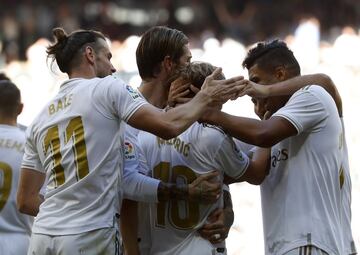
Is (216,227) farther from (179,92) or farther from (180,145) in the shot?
(179,92)

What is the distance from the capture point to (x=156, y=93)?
6.37 m

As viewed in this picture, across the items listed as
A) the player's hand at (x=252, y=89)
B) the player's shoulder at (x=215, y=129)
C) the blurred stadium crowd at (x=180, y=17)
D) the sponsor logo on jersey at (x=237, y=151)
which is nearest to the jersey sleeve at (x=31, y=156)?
the player's shoulder at (x=215, y=129)

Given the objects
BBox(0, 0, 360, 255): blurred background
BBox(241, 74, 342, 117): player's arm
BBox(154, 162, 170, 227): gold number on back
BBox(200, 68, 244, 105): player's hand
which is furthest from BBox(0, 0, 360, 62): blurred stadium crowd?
BBox(200, 68, 244, 105): player's hand

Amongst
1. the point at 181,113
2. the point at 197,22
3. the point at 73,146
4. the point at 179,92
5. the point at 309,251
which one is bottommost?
the point at 309,251

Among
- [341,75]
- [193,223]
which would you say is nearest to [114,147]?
[193,223]

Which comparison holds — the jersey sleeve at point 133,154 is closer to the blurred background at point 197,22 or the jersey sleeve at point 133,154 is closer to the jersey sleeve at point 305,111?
the jersey sleeve at point 305,111

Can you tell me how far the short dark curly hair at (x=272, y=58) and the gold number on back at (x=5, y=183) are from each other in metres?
2.10

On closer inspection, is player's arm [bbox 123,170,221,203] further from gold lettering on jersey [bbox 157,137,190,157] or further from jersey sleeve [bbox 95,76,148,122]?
jersey sleeve [bbox 95,76,148,122]

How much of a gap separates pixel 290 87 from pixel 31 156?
1510 millimetres

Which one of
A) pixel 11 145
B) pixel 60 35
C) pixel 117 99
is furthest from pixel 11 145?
pixel 117 99

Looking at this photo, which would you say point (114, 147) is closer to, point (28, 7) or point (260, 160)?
point (260, 160)

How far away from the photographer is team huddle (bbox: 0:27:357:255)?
5.70 metres

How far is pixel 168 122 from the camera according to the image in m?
5.55

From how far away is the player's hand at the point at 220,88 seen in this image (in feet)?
18.4
